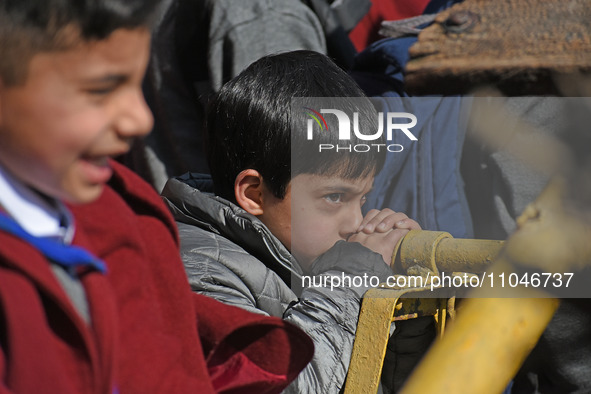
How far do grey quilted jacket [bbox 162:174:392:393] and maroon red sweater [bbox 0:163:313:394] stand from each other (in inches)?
16.2

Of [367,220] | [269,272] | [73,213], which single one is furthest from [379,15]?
[73,213]

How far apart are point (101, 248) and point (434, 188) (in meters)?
1.72

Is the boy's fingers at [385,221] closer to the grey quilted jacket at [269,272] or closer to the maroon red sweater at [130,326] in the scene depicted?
the grey quilted jacket at [269,272]

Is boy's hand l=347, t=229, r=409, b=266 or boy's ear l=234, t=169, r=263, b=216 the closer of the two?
boy's hand l=347, t=229, r=409, b=266

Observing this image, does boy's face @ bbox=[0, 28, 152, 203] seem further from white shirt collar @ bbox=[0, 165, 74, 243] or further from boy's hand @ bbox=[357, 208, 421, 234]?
boy's hand @ bbox=[357, 208, 421, 234]

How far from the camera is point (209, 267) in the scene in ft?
4.78

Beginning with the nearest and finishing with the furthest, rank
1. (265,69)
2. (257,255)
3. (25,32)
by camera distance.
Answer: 1. (25,32)
2. (257,255)
3. (265,69)

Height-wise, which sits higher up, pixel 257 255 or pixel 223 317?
pixel 223 317

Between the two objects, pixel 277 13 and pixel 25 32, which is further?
pixel 277 13

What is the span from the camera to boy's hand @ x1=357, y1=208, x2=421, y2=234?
1.64 metres

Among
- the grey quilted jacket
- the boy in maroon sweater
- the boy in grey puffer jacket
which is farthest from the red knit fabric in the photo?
the boy in maroon sweater

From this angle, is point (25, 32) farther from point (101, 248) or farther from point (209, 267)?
point (209, 267)

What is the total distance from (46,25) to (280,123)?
40.3 inches

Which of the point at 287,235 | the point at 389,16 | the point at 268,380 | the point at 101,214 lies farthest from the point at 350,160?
the point at 389,16
